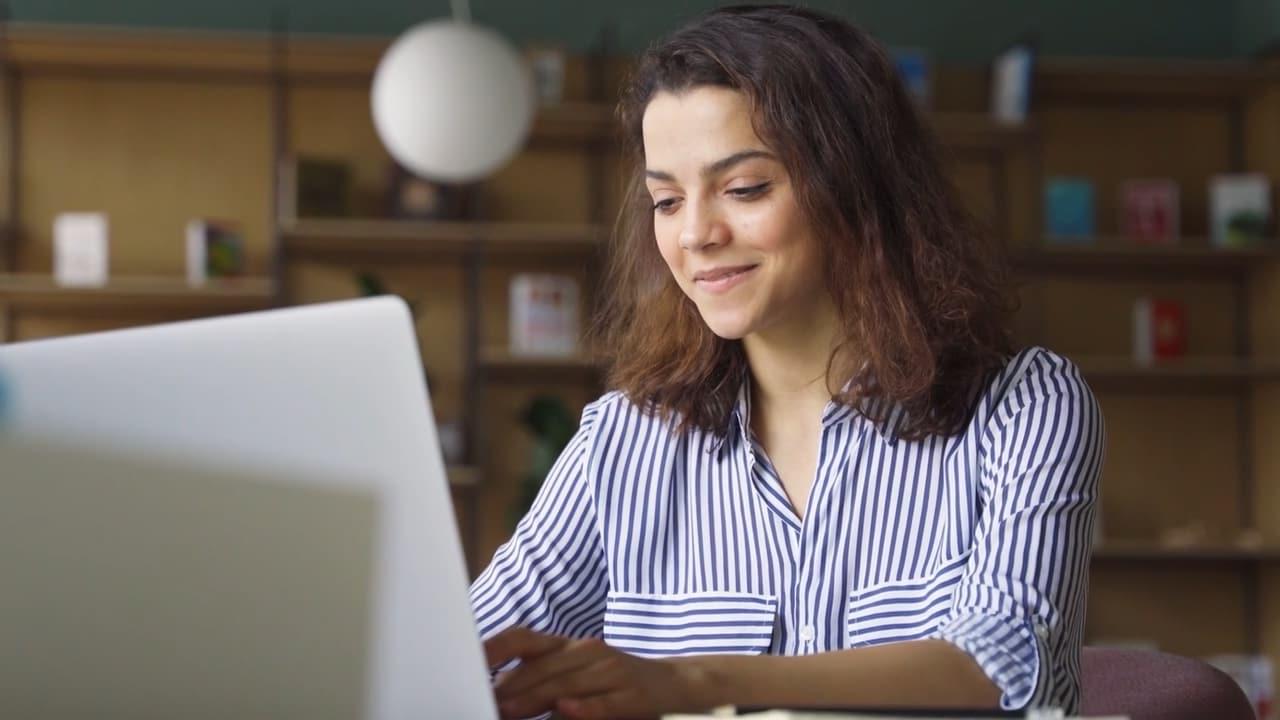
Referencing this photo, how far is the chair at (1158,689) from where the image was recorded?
1.14 m

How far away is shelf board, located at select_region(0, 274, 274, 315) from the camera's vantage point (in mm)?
4445

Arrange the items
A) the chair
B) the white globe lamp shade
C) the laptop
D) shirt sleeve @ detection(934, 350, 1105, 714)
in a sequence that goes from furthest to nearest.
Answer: the white globe lamp shade < the chair < shirt sleeve @ detection(934, 350, 1105, 714) < the laptop

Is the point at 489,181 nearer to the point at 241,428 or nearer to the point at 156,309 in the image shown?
the point at 156,309

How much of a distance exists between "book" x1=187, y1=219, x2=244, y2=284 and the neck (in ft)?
11.3

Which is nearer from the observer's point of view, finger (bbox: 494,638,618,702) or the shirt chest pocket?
finger (bbox: 494,638,618,702)

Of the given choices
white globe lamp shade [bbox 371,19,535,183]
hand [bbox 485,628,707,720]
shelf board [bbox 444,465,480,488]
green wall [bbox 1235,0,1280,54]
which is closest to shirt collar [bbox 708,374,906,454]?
hand [bbox 485,628,707,720]

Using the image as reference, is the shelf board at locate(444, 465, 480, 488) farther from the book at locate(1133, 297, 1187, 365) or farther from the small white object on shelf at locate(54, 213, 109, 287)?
the book at locate(1133, 297, 1187, 365)

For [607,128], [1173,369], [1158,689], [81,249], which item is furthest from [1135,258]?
[1158,689]

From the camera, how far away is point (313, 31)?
4918mm

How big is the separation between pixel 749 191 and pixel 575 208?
3677 millimetres

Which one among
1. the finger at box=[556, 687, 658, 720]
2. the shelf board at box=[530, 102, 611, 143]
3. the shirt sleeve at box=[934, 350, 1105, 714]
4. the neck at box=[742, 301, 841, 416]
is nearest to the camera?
the finger at box=[556, 687, 658, 720]

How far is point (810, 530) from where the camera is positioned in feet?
4.51

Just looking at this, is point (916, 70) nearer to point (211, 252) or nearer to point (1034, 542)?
point (211, 252)

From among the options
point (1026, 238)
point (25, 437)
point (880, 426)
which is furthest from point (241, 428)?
point (1026, 238)
